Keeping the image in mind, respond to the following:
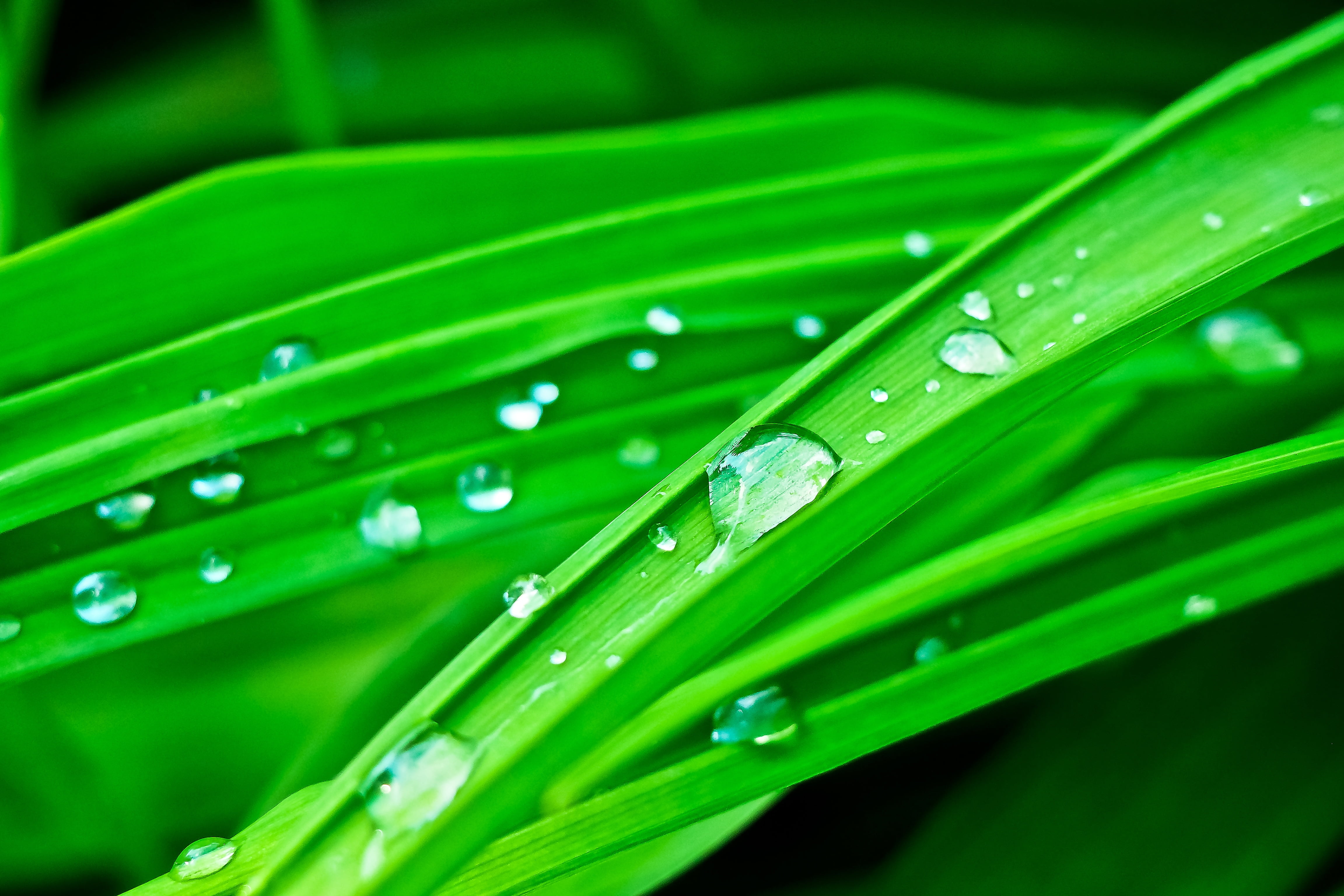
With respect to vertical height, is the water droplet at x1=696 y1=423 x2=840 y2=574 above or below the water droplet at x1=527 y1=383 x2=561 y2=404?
below

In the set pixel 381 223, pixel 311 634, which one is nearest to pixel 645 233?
pixel 381 223

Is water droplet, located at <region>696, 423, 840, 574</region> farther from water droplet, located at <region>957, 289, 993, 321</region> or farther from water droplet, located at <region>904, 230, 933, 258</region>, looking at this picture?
water droplet, located at <region>904, 230, 933, 258</region>

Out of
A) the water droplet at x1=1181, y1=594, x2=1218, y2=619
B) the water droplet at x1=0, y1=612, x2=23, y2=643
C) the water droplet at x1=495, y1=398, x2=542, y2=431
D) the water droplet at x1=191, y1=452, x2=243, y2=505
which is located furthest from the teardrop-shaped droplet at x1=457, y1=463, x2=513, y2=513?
the water droplet at x1=1181, y1=594, x2=1218, y2=619

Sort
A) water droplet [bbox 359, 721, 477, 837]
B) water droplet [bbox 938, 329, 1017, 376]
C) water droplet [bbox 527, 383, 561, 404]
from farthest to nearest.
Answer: water droplet [bbox 527, 383, 561, 404] → water droplet [bbox 938, 329, 1017, 376] → water droplet [bbox 359, 721, 477, 837]

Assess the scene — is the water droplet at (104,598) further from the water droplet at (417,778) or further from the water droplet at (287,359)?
the water droplet at (417,778)

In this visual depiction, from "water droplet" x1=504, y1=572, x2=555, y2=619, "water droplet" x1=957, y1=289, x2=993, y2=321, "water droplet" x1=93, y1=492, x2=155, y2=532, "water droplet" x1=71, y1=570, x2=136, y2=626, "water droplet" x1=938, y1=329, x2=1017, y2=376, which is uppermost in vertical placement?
"water droplet" x1=93, y1=492, x2=155, y2=532

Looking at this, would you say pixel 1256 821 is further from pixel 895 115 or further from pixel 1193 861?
pixel 895 115
